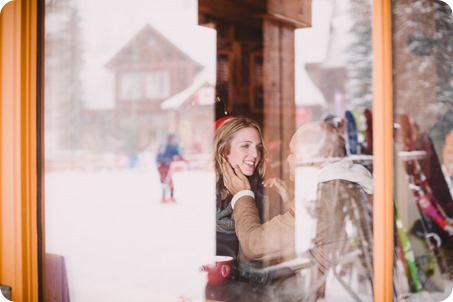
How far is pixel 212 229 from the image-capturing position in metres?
2.51

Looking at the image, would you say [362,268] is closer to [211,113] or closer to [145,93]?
[211,113]

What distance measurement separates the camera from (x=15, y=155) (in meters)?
2.25

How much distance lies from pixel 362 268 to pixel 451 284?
33cm

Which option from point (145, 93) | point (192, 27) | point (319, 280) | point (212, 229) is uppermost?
point (192, 27)

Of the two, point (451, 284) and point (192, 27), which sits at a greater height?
point (192, 27)

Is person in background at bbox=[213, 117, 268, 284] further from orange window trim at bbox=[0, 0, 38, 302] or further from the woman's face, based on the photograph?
orange window trim at bbox=[0, 0, 38, 302]

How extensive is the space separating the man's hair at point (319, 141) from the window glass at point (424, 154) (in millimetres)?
386

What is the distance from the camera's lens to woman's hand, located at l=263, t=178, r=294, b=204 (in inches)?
89.4

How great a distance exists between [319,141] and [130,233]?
1.29 meters

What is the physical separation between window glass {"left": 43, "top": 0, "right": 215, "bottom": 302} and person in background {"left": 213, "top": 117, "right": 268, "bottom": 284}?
86mm

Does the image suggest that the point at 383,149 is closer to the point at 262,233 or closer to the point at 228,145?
the point at 262,233

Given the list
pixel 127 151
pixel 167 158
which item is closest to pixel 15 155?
pixel 127 151

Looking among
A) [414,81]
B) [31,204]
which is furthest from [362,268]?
[31,204]

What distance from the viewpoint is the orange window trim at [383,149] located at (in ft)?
5.23
